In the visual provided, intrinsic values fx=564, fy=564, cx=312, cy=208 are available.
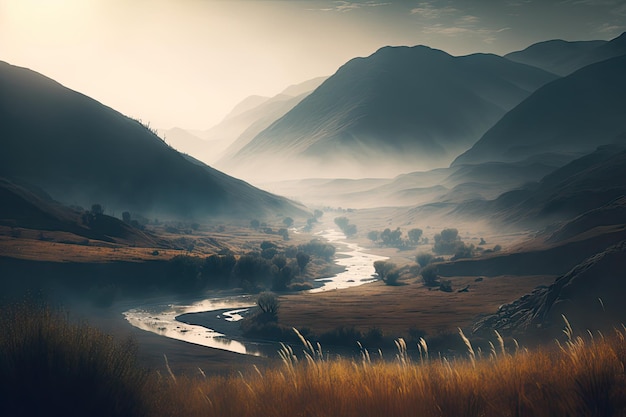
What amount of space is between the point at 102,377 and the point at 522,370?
709 cm

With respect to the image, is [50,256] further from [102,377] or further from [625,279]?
[102,377]

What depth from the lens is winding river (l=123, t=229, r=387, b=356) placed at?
57.4m

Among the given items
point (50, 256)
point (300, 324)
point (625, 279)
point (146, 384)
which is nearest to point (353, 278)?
point (300, 324)

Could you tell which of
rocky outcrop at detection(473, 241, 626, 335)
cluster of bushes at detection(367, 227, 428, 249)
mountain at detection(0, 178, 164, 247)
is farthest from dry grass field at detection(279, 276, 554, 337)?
cluster of bushes at detection(367, 227, 428, 249)

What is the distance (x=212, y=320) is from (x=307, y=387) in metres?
63.0

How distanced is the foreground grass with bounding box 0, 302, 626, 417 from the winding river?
4440 cm

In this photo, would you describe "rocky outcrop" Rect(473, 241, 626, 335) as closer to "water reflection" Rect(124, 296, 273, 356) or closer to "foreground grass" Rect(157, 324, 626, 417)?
"water reflection" Rect(124, 296, 273, 356)

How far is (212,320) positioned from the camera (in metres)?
69.9

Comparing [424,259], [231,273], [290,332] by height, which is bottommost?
[290,332]

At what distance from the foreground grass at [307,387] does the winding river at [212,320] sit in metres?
44.4

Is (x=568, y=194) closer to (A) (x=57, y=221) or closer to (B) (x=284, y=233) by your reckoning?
(B) (x=284, y=233)

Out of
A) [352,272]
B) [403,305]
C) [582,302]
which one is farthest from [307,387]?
[352,272]

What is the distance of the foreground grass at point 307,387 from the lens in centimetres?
820

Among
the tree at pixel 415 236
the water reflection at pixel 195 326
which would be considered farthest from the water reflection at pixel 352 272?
the tree at pixel 415 236
